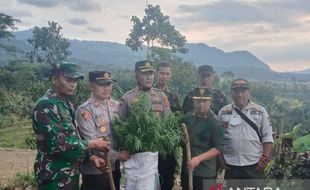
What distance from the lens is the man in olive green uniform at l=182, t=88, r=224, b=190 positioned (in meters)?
4.27

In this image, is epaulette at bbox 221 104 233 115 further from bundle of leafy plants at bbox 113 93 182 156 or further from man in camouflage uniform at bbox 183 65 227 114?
bundle of leafy plants at bbox 113 93 182 156

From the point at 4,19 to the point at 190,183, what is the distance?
39.9 metres

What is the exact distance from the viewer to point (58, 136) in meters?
3.44

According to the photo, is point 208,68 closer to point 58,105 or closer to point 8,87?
point 58,105

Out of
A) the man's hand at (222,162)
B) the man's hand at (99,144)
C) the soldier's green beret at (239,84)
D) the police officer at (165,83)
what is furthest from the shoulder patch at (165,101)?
the man's hand at (99,144)

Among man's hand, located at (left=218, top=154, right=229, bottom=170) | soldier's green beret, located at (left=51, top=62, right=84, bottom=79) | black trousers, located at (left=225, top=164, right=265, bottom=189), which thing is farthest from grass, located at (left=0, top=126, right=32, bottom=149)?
soldier's green beret, located at (left=51, top=62, right=84, bottom=79)

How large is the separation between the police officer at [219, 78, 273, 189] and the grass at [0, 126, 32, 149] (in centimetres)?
1127

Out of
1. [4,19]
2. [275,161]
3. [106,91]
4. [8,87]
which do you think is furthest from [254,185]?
[4,19]

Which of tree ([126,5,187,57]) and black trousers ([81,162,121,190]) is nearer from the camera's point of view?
black trousers ([81,162,121,190])

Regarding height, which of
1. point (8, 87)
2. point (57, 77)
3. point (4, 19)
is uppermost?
point (4, 19)

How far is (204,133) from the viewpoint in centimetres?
430

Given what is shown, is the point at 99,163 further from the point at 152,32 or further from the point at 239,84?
the point at 152,32

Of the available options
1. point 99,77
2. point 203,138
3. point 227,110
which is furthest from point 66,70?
point 227,110

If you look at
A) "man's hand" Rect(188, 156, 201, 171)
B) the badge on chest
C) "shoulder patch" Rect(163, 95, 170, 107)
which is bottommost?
"man's hand" Rect(188, 156, 201, 171)
